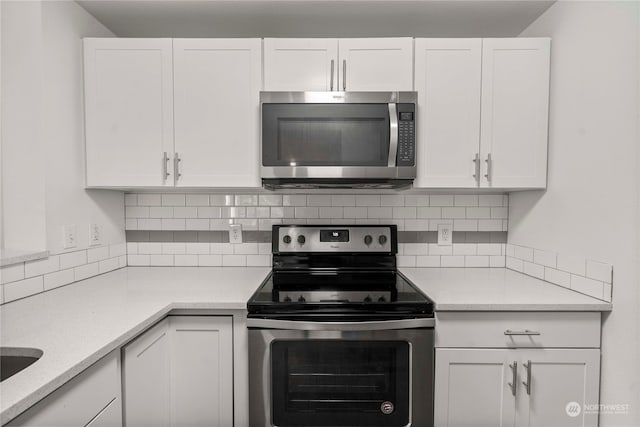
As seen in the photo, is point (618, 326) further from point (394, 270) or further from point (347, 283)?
point (347, 283)

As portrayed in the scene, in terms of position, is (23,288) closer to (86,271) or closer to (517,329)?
(86,271)

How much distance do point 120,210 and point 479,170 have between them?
2011 millimetres

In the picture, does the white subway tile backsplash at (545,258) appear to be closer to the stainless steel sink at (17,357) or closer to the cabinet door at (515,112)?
the cabinet door at (515,112)

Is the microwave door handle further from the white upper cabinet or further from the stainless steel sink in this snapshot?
the stainless steel sink

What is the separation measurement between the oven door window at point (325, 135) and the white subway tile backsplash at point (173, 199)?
728 mm

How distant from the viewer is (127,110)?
1723mm

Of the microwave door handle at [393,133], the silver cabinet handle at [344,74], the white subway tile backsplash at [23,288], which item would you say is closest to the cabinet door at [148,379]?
the white subway tile backsplash at [23,288]

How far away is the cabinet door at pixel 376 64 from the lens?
66.7 inches

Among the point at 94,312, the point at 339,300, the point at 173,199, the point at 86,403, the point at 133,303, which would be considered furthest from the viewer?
the point at 173,199

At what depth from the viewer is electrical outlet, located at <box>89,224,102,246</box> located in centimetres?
178

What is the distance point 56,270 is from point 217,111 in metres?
1.05

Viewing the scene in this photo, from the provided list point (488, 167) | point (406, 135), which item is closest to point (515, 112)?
point (488, 167)

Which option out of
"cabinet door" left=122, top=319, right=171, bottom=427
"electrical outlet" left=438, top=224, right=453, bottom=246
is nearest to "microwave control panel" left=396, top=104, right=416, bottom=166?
"electrical outlet" left=438, top=224, right=453, bottom=246

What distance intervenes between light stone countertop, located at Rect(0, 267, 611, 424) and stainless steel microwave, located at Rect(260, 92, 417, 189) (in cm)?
59
